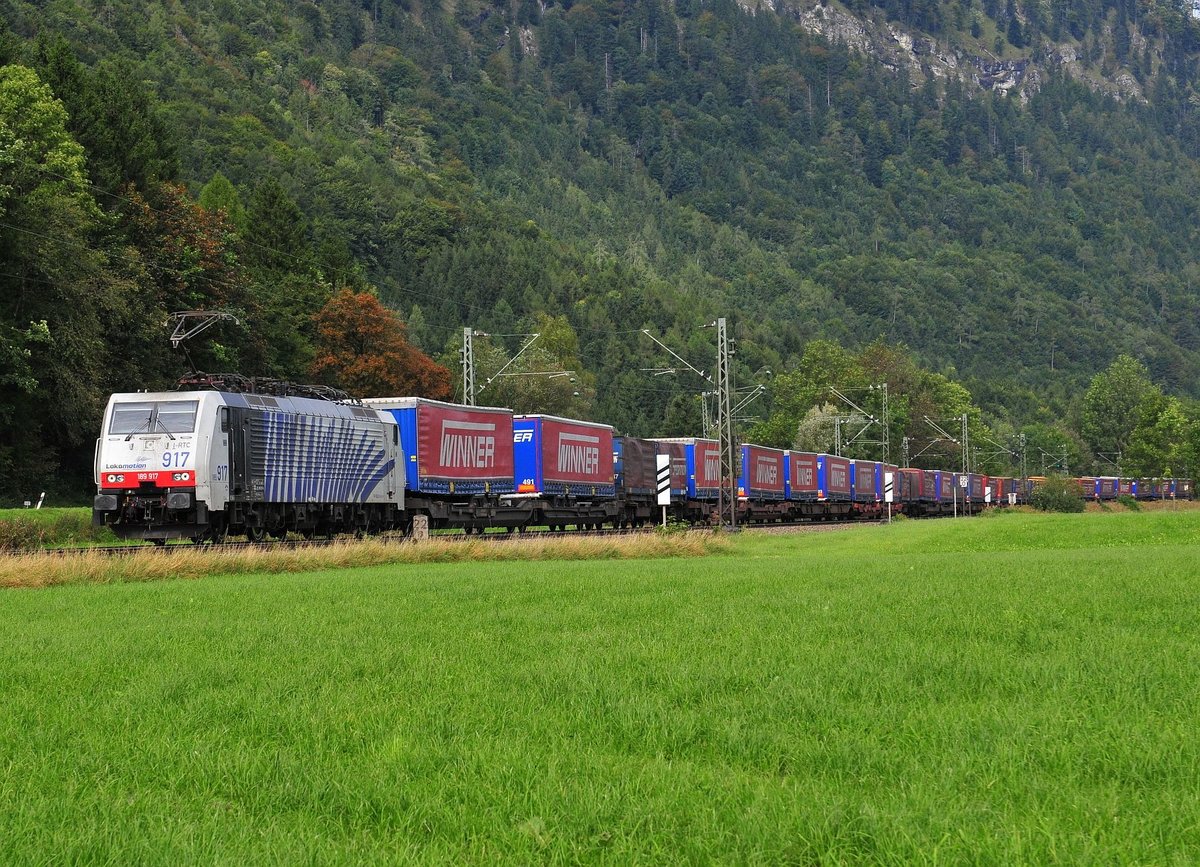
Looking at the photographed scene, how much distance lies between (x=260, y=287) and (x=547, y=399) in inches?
1233

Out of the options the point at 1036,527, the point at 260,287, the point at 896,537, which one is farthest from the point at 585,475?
the point at 260,287

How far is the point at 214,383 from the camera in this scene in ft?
104

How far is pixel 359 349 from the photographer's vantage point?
8025cm

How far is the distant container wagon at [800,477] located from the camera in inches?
2778

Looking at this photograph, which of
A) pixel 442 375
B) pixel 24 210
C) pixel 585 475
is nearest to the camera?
pixel 24 210

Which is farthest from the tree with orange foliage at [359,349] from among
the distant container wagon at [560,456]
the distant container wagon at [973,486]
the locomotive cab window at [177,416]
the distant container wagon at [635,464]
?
the locomotive cab window at [177,416]

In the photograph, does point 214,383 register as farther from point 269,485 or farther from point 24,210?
point 24,210

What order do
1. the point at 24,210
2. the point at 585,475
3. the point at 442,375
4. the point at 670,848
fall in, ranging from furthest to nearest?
the point at 442,375 < the point at 585,475 < the point at 24,210 < the point at 670,848

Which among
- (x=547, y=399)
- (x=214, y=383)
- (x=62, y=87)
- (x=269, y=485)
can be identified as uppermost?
(x=62, y=87)

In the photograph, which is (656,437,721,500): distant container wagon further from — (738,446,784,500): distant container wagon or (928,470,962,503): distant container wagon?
(928,470,962,503): distant container wagon

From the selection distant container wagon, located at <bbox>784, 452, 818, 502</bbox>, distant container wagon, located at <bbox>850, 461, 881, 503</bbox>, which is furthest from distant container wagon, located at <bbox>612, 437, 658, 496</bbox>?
distant container wagon, located at <bbox>850, 461, 881, 503</bbox>

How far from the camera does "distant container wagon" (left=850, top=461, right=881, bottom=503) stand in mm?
81812

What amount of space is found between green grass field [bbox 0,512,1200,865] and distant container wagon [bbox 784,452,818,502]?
2251 inches

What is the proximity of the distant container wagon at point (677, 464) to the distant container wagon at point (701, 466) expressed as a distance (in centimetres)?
29
